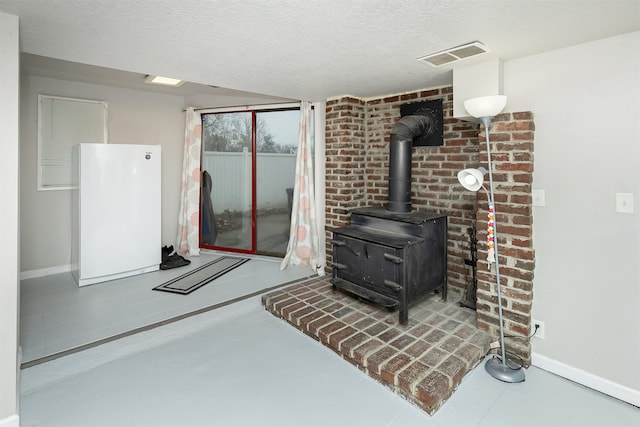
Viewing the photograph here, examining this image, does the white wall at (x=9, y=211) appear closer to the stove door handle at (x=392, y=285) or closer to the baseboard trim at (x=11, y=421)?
the baseboard trim at (x=11, y=421)

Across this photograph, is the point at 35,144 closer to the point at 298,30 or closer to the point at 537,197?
the point at 298,30

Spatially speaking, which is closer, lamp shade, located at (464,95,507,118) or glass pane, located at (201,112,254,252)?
lamp shade, located at (464,95,507,118)

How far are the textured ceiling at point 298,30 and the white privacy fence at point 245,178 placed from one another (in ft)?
6.56

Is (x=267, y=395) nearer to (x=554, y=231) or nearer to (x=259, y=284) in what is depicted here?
(x=259, y=284)

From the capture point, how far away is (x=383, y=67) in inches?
105

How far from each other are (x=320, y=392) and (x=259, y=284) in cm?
182

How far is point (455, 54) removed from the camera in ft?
7.61

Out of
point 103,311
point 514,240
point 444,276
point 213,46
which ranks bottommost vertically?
point 103,311

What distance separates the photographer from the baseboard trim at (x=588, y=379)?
1.99 m

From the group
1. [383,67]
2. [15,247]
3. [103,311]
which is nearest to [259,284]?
[103,311]

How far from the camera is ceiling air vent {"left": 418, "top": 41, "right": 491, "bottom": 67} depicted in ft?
7.15

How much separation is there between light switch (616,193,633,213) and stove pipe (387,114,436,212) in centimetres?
147

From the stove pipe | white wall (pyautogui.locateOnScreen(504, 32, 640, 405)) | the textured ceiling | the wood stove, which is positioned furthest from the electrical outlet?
the textured ceiling

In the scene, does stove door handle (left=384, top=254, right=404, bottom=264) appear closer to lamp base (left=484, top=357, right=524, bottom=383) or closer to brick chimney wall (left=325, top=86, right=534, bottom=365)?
brick chimney wall (left=325, top=86, right=534, bottom=365)
